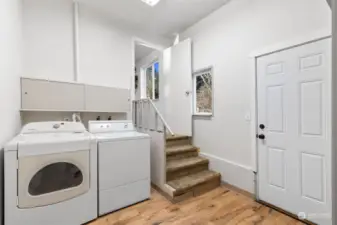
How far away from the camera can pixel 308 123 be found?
6.22 ft

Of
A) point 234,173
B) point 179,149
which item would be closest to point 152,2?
point 179,149

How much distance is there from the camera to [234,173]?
266cm

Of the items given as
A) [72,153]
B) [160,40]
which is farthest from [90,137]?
[160,40]

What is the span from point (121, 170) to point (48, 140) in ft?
2.74

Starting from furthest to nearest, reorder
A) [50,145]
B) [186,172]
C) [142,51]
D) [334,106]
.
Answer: [142,51] → [186,172] → [50,145] → [334,106]

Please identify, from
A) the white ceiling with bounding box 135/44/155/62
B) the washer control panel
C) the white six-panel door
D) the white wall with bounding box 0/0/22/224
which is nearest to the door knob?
the white six-panel door

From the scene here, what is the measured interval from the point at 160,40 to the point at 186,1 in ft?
4.00

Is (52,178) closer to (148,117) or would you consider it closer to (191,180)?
(148,117)

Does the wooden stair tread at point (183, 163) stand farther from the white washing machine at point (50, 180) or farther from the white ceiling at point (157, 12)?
the white ceiling at point (157, 12)

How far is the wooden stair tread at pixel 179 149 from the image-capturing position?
2945 millimetres

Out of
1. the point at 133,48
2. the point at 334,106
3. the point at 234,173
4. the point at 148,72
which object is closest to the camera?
the point at 334,106

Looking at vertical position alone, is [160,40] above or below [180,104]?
above

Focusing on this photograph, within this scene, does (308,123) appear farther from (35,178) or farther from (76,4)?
(76,4)

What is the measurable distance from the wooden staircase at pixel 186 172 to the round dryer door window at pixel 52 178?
1139mm
